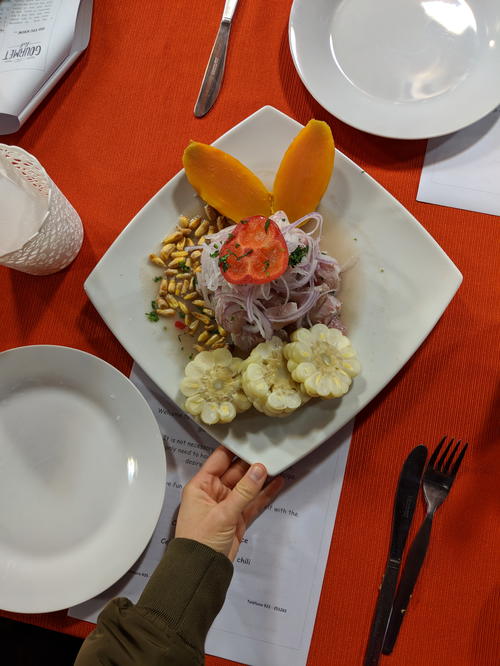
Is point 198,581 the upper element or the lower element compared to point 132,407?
lower

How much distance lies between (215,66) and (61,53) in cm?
30

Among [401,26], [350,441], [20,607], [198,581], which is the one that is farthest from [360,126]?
[20,607]

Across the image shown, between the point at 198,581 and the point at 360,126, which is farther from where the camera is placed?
the point at 360,126

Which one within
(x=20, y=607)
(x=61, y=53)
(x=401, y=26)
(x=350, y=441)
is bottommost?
(x=20, y=607)

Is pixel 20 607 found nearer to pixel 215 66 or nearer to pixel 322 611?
pixel 322 611

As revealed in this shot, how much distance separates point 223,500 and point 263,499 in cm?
9

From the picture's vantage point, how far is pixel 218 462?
0.97 metres

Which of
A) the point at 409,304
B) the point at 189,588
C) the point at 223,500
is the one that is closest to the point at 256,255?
the point at 409,304

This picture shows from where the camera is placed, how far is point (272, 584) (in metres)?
0.99

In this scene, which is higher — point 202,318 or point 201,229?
point 201,229

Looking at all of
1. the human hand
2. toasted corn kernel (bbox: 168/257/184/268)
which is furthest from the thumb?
toasted corn kernel (bbox: 168/257/184/268)

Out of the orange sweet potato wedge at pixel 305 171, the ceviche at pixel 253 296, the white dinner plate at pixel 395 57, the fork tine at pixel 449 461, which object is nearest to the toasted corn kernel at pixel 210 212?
the ceviche at pixel 253 296

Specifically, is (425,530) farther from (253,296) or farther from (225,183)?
(225,183)

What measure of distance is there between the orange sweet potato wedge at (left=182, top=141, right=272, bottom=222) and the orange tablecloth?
143 mm
